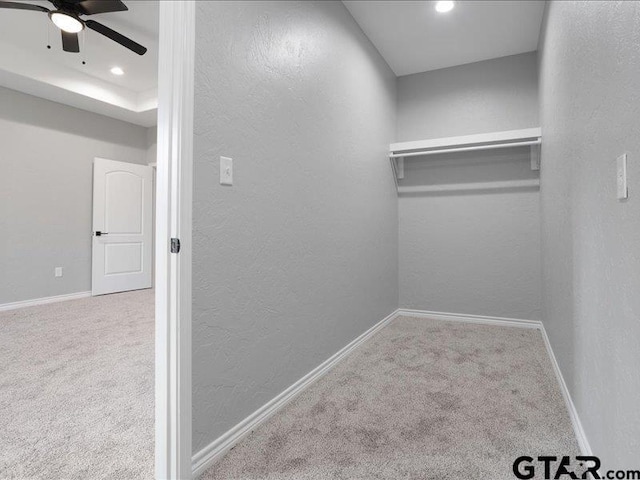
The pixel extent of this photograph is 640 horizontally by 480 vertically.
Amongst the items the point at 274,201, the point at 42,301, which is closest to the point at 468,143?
the point at 274,201

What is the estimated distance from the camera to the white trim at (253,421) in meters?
1.38

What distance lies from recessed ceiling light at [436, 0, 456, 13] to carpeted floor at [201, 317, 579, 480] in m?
2.59

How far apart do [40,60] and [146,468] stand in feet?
15.0

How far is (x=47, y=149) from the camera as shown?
445cm

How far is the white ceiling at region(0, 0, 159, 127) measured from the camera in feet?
10.7

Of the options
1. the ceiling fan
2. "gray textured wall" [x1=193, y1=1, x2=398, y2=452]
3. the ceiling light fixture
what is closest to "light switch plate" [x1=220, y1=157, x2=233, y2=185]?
"gray textured wall" [x1=193, y1=1, x2=398, y2=452]

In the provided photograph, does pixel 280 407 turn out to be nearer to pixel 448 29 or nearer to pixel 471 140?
pixel 471 140

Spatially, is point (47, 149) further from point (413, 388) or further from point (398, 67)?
point (413, 388)

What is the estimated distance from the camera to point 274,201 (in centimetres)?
182

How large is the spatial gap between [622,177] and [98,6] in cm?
336

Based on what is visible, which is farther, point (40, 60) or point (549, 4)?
point (40, 60)

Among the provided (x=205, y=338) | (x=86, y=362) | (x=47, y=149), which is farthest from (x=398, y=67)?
(x=47, y=149)

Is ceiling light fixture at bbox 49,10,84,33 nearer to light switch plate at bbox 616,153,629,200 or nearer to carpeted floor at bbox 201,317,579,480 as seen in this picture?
carpeted floor at bbox 201,317,579,480

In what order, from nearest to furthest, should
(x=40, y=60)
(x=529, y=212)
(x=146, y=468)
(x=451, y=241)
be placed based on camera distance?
(x=146, y=468)
(x=529, y=212)
(x=451, y=241)
(x=40, y=60)
